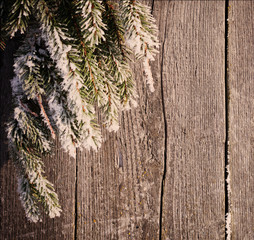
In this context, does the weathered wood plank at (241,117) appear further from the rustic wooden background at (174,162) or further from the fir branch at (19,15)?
the fir branch at (19,15)

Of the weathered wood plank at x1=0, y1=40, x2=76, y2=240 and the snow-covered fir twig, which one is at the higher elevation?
the snow-covered fir twig

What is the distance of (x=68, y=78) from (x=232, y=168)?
82 cm

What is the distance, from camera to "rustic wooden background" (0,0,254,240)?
967 mm

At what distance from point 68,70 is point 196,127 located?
0.63m

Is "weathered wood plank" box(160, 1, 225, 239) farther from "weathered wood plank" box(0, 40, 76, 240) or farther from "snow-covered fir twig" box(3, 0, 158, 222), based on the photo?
"weathered wood plank" box(0, 40, 76, 240)

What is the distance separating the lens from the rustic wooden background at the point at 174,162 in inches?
38.1

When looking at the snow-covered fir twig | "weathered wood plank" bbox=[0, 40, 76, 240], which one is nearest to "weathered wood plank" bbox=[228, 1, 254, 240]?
the snow-covered fir twig

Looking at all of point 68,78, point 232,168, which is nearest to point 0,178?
point 68,78

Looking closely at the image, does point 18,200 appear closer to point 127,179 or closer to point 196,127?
point 127,179

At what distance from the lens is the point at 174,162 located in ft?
3.21

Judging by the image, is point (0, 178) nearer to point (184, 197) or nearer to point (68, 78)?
point (68, 78)

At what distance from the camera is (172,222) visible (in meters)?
0.97

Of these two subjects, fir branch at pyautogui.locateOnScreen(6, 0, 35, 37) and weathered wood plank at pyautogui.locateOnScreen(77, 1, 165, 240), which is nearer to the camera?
fir branch at pyautogui.locateOnScreen(6, 0, 35, 37)

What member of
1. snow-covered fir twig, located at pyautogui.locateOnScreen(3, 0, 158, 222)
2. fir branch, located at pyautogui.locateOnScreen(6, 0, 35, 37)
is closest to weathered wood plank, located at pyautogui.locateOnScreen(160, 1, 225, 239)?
snow-covered fir twig, located at pyautogui.locateOnScreen(3, 0, 158, 222)
